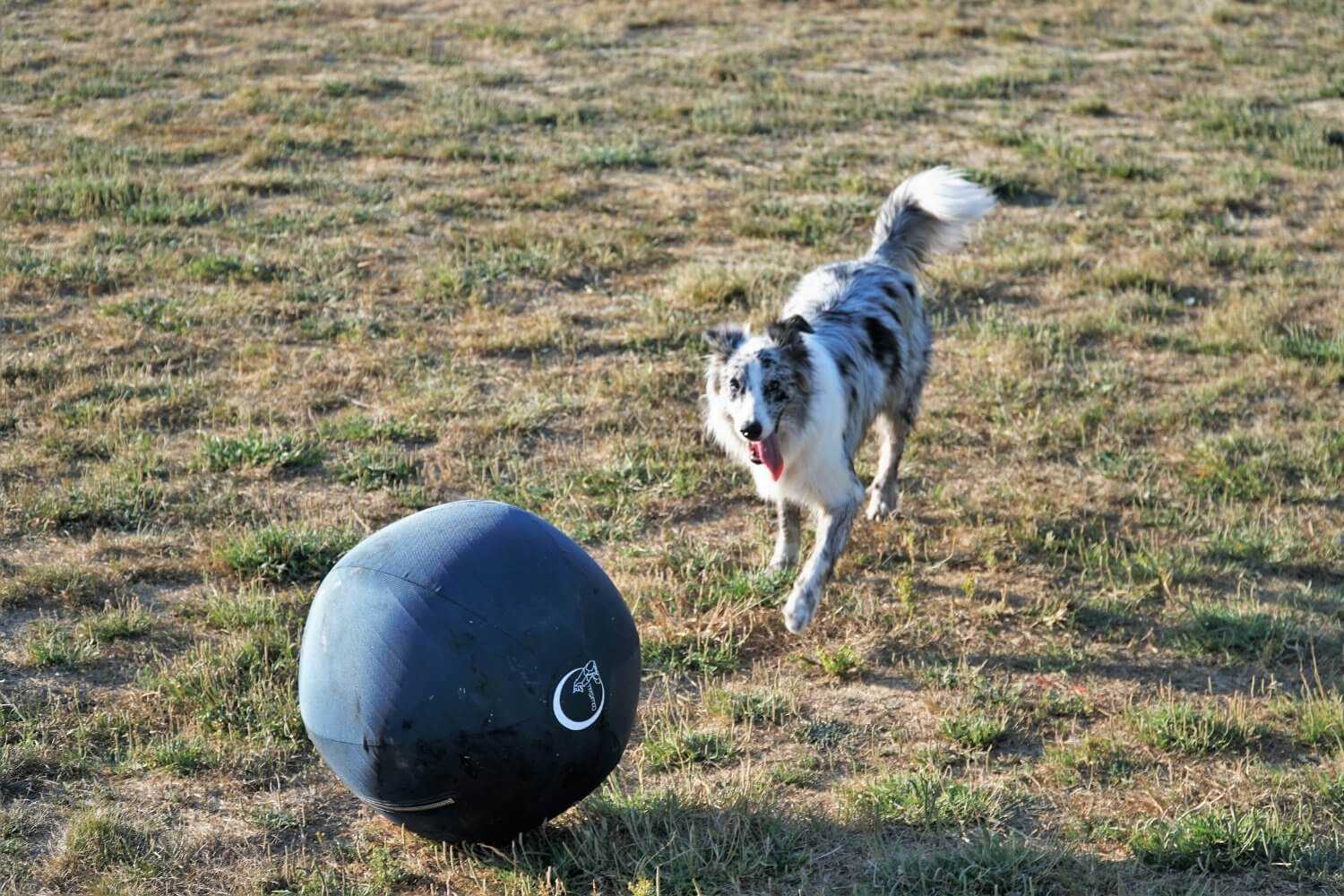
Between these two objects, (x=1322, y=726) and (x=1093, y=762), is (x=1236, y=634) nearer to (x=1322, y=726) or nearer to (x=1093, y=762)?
(x=1322, y=726)

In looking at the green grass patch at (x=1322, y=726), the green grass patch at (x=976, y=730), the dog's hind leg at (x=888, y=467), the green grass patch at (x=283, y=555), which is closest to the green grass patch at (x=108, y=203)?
the green grass patch at (x=283, y=555)

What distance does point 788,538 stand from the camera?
7.59 meters

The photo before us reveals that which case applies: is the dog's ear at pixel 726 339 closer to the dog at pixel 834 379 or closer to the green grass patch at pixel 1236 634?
the dog at pixel 834 379

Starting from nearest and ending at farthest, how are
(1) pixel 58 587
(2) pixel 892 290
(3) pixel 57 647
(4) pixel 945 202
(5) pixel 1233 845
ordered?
(5) pixel 1233 845
(3) pixel 57 647
(1) pixel 58 587
(2) pixel 892 290
(4) pixel 945 202

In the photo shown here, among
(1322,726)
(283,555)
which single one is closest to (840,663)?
(1322,726)

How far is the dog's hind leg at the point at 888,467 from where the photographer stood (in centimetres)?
827

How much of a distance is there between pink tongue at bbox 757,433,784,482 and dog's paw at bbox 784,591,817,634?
2.05ft

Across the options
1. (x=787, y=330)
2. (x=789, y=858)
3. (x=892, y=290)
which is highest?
(x=787, y=330)

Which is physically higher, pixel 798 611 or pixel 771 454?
pixel 771 454

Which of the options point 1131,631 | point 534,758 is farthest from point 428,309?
point 534,758

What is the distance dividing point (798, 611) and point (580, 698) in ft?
7.74

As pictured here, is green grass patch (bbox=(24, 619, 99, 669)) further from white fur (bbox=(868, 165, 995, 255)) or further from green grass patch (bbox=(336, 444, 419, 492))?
white fur (bbox=(868, 165, 995, 255))

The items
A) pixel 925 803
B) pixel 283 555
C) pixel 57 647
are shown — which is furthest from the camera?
pixel 283 555

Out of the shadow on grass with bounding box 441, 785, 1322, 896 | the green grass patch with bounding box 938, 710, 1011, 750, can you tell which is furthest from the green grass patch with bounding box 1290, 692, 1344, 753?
the green grass patch with bounding box 938, 710, 1011, 750
